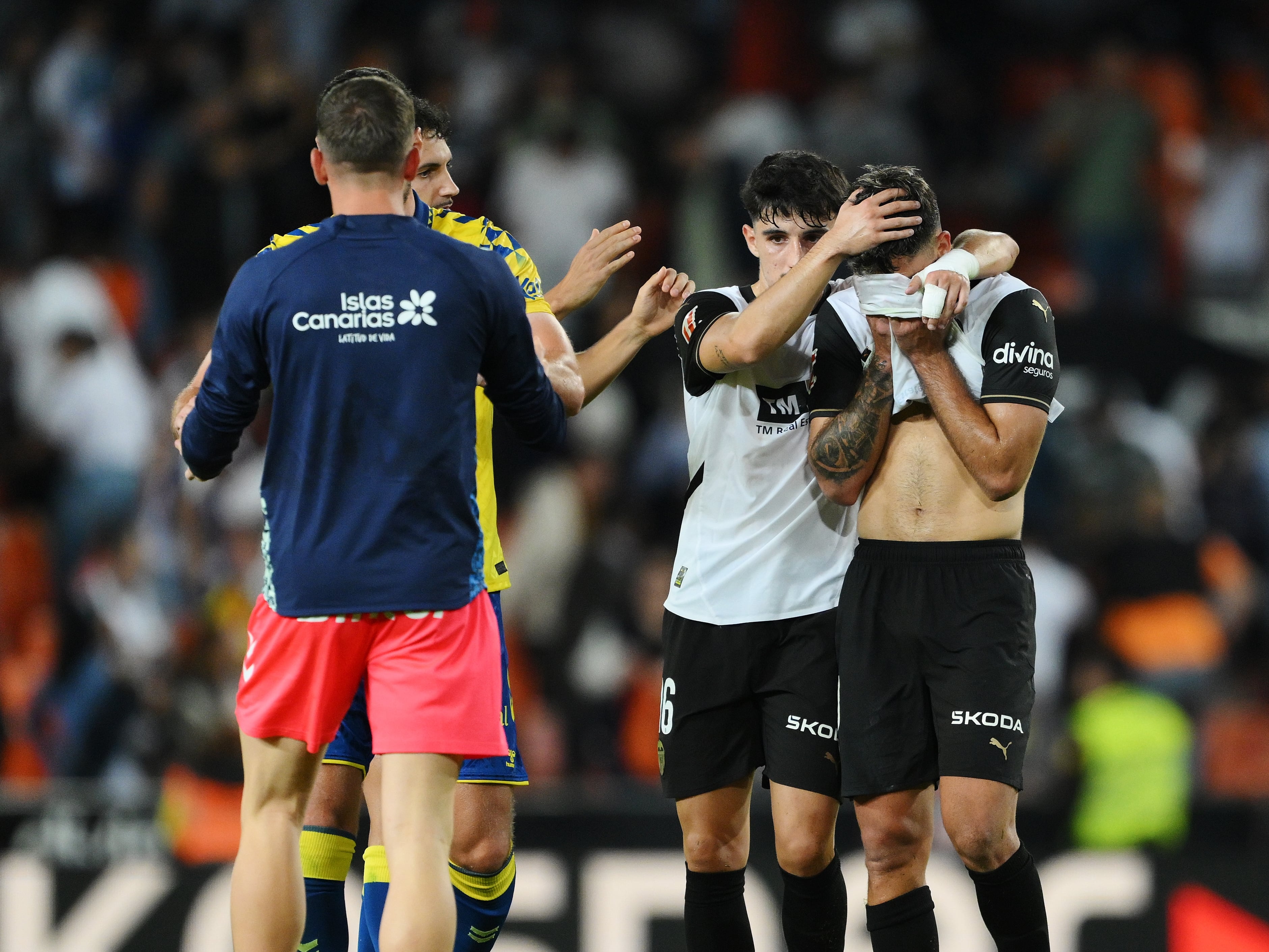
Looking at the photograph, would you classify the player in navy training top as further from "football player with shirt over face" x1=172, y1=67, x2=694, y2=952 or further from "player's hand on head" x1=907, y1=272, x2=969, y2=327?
"player's hand on head" x1=907, y1=272, x2=969, y2=327

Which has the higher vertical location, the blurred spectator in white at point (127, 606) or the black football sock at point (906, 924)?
the blurred spectator in white at point (127, 606)

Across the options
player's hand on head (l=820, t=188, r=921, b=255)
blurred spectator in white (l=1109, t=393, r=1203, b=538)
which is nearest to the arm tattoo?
player's hand on head (l=820, t=188, r=921, b=255)

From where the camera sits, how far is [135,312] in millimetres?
11367

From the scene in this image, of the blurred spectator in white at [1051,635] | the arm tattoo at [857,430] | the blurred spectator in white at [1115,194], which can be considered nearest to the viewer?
the arm tattoo at [857,430]

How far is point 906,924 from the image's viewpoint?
4590 mm

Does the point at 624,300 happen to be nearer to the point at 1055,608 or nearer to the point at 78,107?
the point at 1055,608

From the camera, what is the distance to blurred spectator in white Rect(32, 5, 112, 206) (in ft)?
38.5

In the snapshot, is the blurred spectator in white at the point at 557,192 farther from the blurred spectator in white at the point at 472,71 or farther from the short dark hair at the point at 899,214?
the short dark hair at the point at 899,214

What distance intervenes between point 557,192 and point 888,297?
7.21 m

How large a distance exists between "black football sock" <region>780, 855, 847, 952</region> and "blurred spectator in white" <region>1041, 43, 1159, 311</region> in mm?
7542

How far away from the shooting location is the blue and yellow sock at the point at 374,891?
469 cm

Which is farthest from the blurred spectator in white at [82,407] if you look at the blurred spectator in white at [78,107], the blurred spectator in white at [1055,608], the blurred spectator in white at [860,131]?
the blurred spectator in white at [1055,608]

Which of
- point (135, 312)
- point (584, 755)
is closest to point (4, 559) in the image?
point (135, 312)

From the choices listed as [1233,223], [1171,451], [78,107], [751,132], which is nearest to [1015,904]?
[1171,451]
